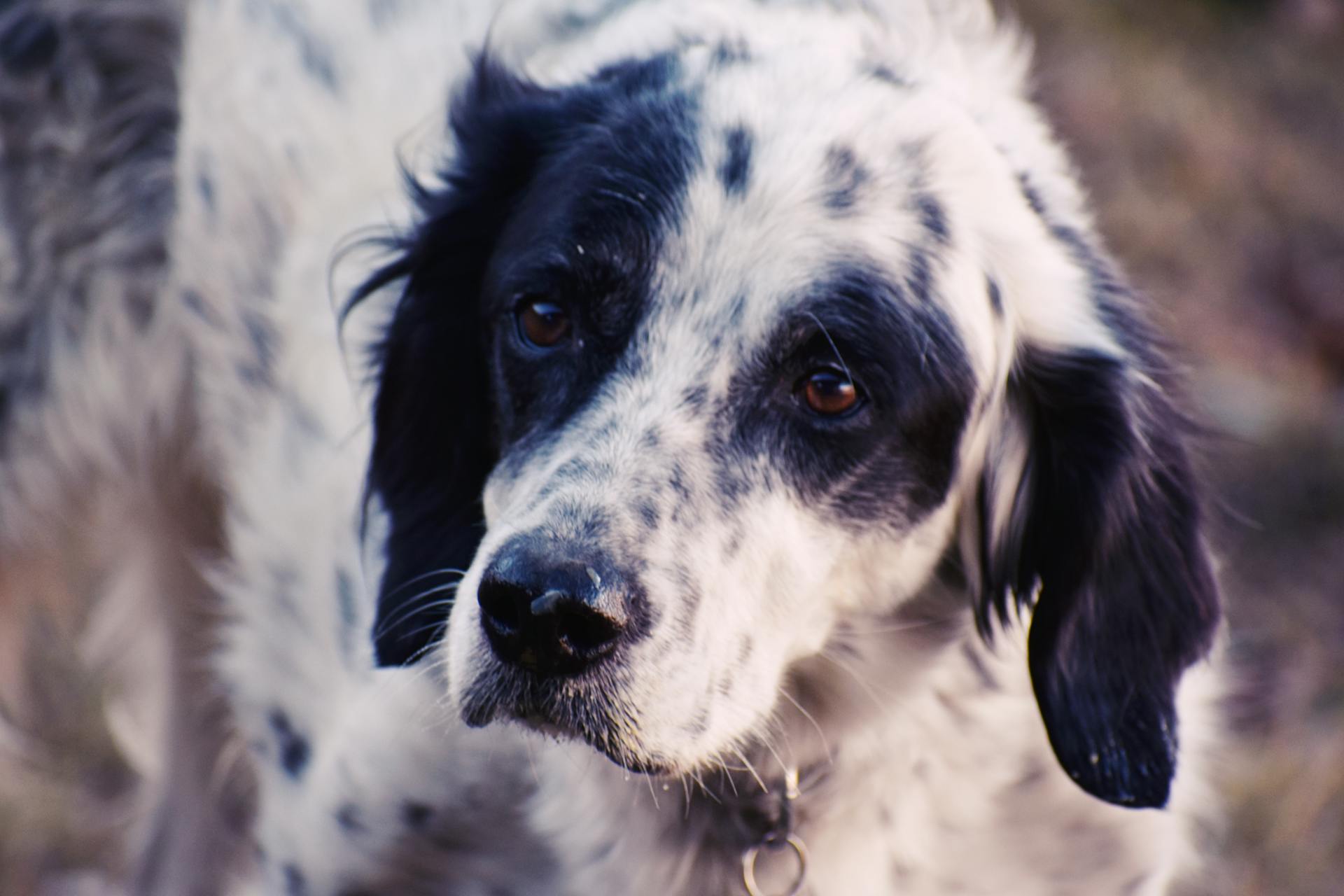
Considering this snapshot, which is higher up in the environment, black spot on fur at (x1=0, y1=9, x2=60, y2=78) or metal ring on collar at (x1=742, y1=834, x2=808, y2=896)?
black spot on fur at (x1=0, y1=9, x2=60, y2=78)

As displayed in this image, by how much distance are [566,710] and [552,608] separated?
0.16 m

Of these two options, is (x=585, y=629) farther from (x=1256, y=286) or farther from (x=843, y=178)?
(x=1256, y=286)

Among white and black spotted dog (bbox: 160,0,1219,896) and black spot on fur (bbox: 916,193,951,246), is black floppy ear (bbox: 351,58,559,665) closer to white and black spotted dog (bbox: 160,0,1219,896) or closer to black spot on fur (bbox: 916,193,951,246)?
white and black spotted dog (bbox: 160,0,1219,896)

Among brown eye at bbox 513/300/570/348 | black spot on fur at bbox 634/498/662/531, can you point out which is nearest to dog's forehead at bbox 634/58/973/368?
brown eye at bbox 513/300/570/348

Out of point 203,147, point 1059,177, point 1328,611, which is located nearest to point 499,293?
point 1059,177

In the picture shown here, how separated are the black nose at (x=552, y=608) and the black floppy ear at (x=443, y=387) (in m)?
0.52

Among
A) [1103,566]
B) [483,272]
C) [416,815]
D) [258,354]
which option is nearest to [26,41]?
[258,354]

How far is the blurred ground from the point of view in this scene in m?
3.59

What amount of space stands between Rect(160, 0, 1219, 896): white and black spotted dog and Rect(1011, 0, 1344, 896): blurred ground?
0.33 metres

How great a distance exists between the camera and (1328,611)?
4395 mm

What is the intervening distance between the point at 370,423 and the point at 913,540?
3.00 ft

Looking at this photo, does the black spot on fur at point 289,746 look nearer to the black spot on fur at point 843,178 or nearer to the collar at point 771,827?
the collar at point 771,827

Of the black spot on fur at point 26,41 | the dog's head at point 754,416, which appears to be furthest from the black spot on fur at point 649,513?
the black spot on fur at point 26,41

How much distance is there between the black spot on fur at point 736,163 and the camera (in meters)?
2.15
